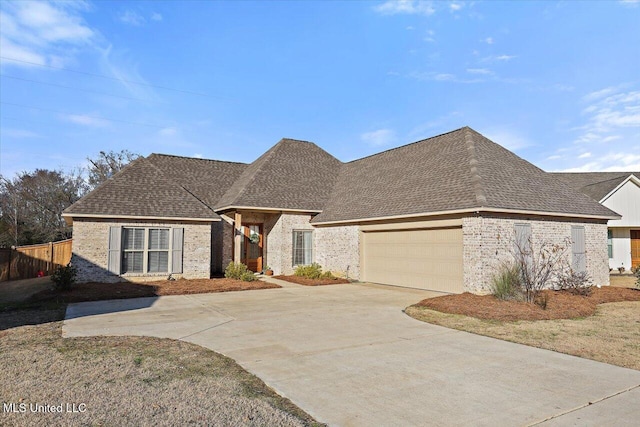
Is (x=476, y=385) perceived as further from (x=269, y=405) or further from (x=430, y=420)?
(x=269, y=405)

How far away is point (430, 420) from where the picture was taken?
410 cm

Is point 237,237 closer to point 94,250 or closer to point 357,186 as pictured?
point 94,250

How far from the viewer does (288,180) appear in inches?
841

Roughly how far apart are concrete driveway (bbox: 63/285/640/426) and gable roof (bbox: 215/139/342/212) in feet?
29.6

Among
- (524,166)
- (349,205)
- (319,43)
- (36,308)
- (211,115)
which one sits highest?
(319,43)

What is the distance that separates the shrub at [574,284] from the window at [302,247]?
35.5 ft

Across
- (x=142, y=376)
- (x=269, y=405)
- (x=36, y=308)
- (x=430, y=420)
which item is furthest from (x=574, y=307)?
(x=36, y=308)

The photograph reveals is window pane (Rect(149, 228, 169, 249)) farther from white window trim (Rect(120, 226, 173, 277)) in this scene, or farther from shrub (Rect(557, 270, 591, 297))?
shrub (Rect(557, 270, 591, 297))

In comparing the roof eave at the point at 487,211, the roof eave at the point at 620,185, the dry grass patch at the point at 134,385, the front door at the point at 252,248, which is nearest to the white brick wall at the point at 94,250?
the front door at the point at 252,248

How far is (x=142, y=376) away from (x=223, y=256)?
1457cm

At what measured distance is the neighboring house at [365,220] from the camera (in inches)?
531

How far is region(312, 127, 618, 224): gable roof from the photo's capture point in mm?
13609

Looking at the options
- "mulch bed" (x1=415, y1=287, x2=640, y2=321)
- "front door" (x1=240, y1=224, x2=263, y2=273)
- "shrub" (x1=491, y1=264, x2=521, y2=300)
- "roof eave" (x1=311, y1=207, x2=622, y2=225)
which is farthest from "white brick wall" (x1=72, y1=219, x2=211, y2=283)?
"shrub" (x1=491, y1=264, x2=521, y2=300)

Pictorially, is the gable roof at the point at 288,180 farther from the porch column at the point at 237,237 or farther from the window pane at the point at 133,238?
the window pane at the point at 133,238
